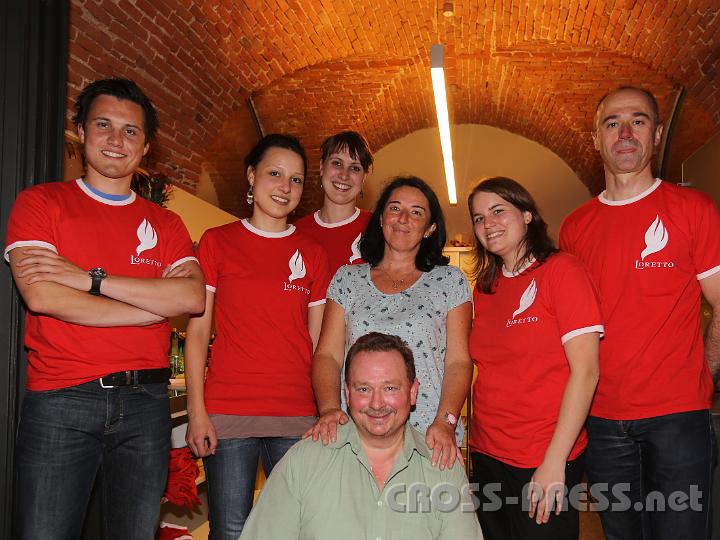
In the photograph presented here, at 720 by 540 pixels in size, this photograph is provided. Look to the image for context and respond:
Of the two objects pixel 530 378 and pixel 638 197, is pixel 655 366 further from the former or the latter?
pixel 638 197

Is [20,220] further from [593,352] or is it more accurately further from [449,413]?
[593,352]

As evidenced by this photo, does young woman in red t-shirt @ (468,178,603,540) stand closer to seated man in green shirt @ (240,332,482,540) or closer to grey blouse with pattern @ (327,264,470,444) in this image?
grey blouse with pattern @ (327,264,470,444)

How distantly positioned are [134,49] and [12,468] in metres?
3.34

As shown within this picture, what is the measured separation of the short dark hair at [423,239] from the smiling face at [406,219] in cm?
2

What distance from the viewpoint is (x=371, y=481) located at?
2.03 meters

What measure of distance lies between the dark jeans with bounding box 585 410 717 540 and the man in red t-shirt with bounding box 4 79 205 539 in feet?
4.99

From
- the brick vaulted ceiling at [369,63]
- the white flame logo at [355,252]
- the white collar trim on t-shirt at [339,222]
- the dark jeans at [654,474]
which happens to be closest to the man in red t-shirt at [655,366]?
the dark jeans at [654,474]

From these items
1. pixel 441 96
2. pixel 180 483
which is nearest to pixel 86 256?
pixel 180 483

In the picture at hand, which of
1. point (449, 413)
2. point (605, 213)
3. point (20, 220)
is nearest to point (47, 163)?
point (20, 220)

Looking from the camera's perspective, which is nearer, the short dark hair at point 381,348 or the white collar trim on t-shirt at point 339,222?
the short dark hair at point 381,348

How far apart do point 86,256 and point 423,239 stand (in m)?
1.26

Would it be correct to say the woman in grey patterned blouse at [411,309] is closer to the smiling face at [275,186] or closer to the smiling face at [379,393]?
the smiling face at [379,393]

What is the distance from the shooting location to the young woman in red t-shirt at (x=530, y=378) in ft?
7.07

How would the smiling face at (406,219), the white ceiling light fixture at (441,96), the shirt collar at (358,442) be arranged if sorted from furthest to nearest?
the white ceiling light fixture at (441,96) < the smiling face at (406,219) < the shirt collar at (358,442)
